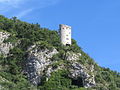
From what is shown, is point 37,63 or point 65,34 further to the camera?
point 65,34

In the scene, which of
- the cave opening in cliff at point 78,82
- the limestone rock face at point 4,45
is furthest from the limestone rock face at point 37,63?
the cave opening in cliff at point 78,82

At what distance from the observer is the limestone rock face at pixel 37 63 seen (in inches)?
4469

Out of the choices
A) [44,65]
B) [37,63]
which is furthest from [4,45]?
[44,65]

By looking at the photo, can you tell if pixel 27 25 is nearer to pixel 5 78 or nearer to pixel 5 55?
pixel 5 55

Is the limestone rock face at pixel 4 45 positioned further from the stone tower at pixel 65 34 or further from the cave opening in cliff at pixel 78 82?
the cave opening in cliff at pixel 78 82

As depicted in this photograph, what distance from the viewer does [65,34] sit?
125312mm

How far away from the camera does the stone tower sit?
4914 inches

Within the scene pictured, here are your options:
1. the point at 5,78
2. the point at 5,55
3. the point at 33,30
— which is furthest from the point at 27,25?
the point at 5,78

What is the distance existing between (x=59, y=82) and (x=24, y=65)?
843 centimetres

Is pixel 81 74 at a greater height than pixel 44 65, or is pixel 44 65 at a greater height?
pixel 44 65

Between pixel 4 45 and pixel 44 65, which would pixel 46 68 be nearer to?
pixel 44 65

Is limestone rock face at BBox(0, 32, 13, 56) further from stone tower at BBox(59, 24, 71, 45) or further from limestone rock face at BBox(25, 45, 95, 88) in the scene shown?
stone tower at BBox(59, 24, 71, 45)

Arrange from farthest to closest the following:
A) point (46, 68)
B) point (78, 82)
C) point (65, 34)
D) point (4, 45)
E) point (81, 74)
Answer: point (65, 34)
point (4, 45)
point (78, 82)
point (46, 68)
point (81, 74)

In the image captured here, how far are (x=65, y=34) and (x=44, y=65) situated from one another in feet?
41.2
